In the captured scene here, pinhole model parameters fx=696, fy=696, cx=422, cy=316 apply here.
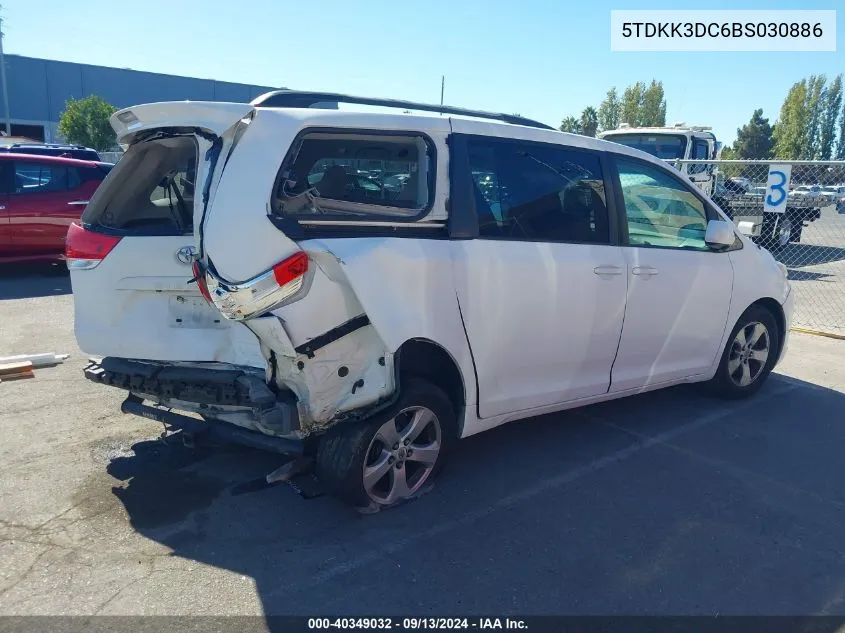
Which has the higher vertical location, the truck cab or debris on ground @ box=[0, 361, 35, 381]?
the truck cab

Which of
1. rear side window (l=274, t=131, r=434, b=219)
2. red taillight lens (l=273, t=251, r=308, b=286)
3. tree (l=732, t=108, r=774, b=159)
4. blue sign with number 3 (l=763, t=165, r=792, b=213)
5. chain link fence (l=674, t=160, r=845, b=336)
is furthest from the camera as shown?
tree (l=732, t=108, r=774, b=159)

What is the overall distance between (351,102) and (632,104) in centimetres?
5449

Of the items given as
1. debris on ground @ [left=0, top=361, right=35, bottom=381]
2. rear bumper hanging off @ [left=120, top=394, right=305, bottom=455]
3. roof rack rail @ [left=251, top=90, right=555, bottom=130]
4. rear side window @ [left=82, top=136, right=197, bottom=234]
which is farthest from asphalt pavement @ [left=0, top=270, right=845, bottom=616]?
roof rack rail @ [left=251, top=90, right=555, bottom=130]

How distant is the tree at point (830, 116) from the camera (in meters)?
53.5

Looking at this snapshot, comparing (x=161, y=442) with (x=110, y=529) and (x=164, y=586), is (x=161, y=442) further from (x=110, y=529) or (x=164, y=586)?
(x=164, y=586)

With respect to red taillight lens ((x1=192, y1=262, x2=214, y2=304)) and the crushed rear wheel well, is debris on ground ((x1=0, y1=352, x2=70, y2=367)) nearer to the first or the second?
red taillight lens ((x1=192, y1=262, x2=214, y2=304))

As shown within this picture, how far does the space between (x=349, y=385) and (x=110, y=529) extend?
4.52 ft

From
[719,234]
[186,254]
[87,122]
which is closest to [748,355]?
[719,234]

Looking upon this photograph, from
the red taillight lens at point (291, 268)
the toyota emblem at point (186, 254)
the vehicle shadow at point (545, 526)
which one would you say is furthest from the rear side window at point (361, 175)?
the vehicle shadow at point (545, 526)

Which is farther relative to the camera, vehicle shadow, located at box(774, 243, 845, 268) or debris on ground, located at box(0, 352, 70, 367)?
vehicle shadow, located at box(774, 243, 845, 268)

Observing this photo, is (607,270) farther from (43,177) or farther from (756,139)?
(756,139)

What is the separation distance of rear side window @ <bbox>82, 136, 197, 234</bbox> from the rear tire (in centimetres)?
409

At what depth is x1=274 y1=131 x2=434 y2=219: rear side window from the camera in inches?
134

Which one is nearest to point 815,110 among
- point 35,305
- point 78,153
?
point 78,153
